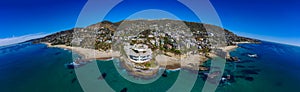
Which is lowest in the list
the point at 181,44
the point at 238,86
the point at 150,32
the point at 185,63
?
the point at 238,86

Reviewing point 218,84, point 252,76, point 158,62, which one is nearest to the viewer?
point 218,84

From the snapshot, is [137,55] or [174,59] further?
[174,59]

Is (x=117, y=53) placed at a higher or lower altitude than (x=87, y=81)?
higher

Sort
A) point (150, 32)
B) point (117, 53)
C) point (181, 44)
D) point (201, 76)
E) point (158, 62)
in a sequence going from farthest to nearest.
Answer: point (150, 32), point (181, 44), point (117, 53), point (158, 62), point (201, 76)

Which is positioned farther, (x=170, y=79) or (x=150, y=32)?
(x=150, y=32)

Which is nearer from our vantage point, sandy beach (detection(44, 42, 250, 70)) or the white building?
sandy beach (detection(44, 42, 250, 70))

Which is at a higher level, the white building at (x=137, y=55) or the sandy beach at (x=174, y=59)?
the white building at (x=137, y=55)

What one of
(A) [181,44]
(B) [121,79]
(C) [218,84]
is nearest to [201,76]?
(C) [218,84]

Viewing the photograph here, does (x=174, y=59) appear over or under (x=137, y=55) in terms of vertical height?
under

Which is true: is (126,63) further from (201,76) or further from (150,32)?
(150,32)

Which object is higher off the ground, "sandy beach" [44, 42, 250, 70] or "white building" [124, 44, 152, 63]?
"white building" [124, 44, 152, 63]

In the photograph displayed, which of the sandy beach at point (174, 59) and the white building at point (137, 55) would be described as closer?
the sandy beach at point (174, 59)
